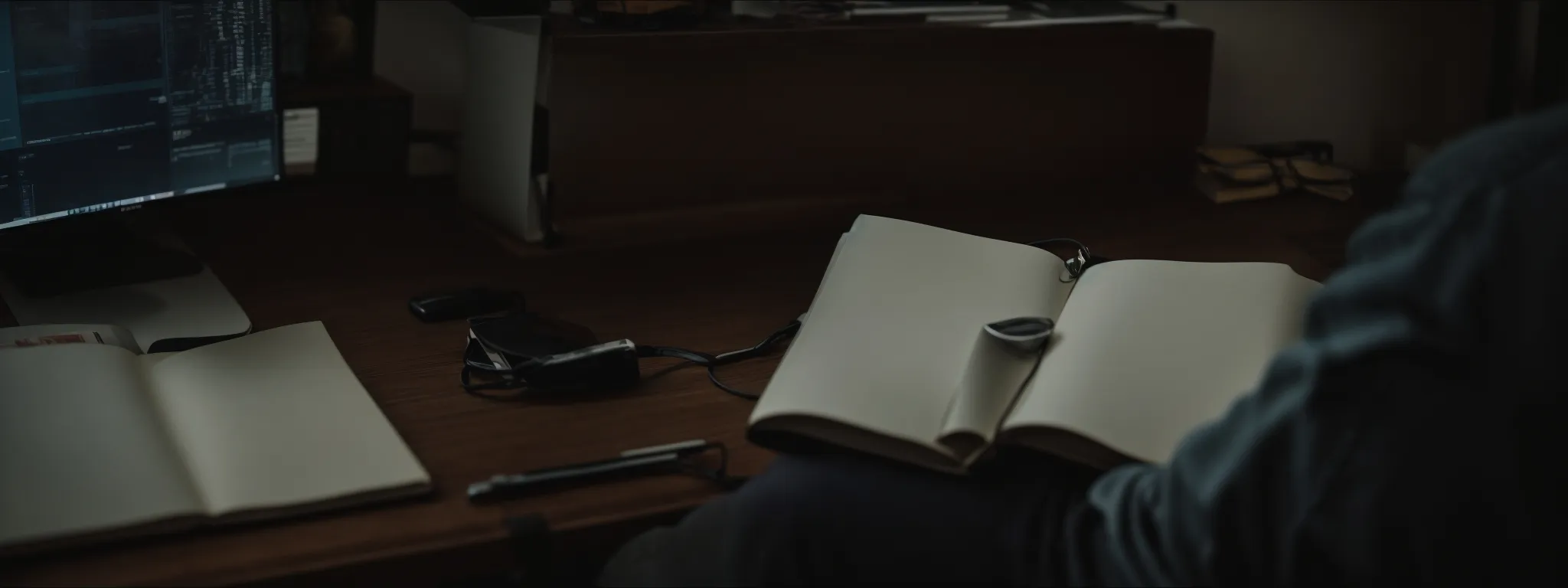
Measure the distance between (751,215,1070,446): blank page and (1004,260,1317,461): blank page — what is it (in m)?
0.05

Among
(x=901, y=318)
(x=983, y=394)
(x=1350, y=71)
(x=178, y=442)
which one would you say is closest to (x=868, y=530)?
(x=983, y=394)

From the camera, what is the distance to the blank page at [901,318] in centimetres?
90

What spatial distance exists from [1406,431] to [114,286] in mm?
1091

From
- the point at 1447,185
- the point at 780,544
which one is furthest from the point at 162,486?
the point at 1447,185

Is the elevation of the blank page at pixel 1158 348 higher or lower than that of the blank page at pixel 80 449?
higher

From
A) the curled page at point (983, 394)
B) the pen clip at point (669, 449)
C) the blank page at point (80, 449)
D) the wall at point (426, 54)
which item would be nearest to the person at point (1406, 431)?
the curled page at point (983, 394)

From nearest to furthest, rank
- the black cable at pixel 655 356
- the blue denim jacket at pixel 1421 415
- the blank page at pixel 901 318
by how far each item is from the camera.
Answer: the blue denim jacket at pixel 1421 415 → the blank page at pixel 901 318 → the black cable at pixel 655 356

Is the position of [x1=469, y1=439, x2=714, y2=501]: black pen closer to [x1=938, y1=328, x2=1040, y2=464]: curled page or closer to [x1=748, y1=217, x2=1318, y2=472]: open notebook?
[x1=748, y1=217, x2=1318, y2=472]: open notebook

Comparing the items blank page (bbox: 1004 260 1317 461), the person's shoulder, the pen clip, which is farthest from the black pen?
the person's shoulder

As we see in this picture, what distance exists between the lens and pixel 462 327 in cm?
120

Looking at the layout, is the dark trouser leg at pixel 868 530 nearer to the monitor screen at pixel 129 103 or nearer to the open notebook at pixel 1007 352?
the open notebook at pixel 1007 352

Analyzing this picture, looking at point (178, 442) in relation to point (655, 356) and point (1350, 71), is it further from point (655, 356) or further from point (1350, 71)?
point (1350, 71)

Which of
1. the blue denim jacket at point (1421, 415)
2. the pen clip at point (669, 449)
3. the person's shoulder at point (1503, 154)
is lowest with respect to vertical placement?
the pen clip at point (669, 449)

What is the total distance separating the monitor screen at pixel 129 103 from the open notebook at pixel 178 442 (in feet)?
0.75
